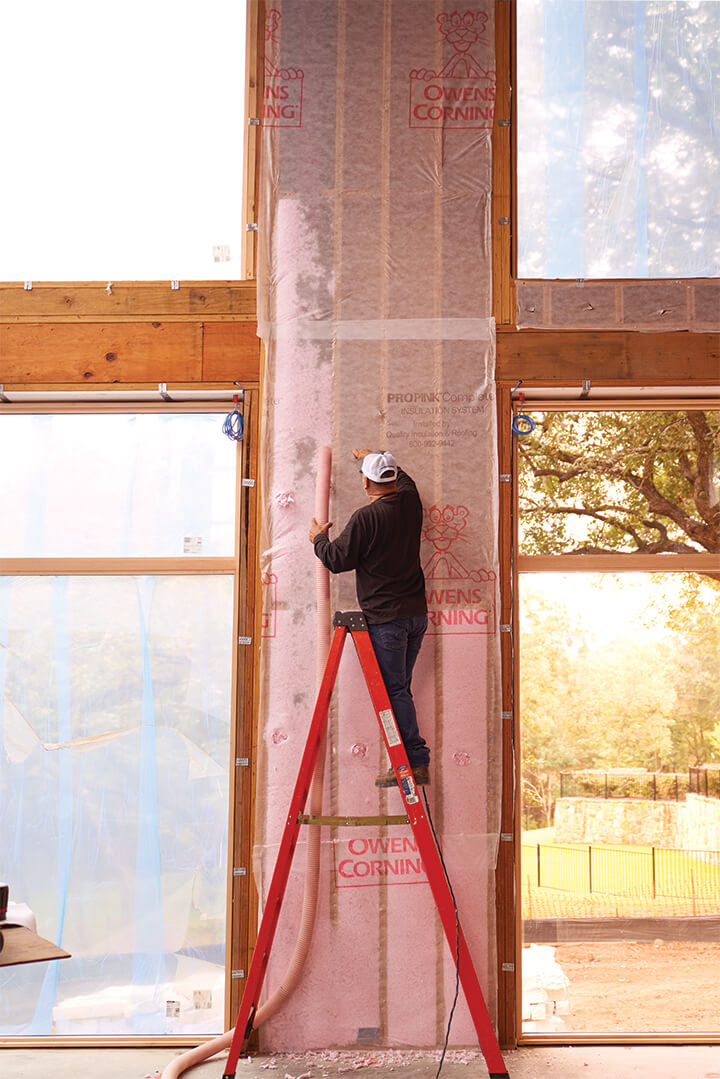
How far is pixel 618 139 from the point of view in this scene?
12.8 feet

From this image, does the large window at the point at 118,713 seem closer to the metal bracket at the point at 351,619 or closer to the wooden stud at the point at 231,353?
the wooden stud at the point at 231,353

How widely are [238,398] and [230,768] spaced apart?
4.91ft

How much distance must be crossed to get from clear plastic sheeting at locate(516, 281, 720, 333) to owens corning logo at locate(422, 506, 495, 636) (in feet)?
2.91

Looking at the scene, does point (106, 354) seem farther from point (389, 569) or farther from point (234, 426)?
point (389, 569)

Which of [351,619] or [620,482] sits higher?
[620,482]

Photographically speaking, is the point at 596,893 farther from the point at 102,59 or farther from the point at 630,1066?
the point at 102,59

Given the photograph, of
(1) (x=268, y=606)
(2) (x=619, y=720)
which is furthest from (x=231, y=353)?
(2) (x=619, y=720)

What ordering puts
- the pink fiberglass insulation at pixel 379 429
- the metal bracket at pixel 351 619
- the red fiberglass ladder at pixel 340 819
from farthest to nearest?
the pink fiberglass insulation at pixel 379 429 → the metal bracket at pixel 351 619 → the red fiberglass ladder at pixel 340 819

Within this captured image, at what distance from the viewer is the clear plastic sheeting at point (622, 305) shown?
12.5ft

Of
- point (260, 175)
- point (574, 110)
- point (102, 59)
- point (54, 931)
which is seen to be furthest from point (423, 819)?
point (102, 59)

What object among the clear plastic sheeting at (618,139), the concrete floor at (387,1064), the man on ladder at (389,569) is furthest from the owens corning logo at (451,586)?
the concrete floor at (387,1064)

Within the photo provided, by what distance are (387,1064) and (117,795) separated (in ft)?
4.65

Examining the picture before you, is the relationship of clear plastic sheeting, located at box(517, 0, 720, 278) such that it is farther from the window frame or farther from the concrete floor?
the concrete floor

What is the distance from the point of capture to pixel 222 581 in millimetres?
3842
